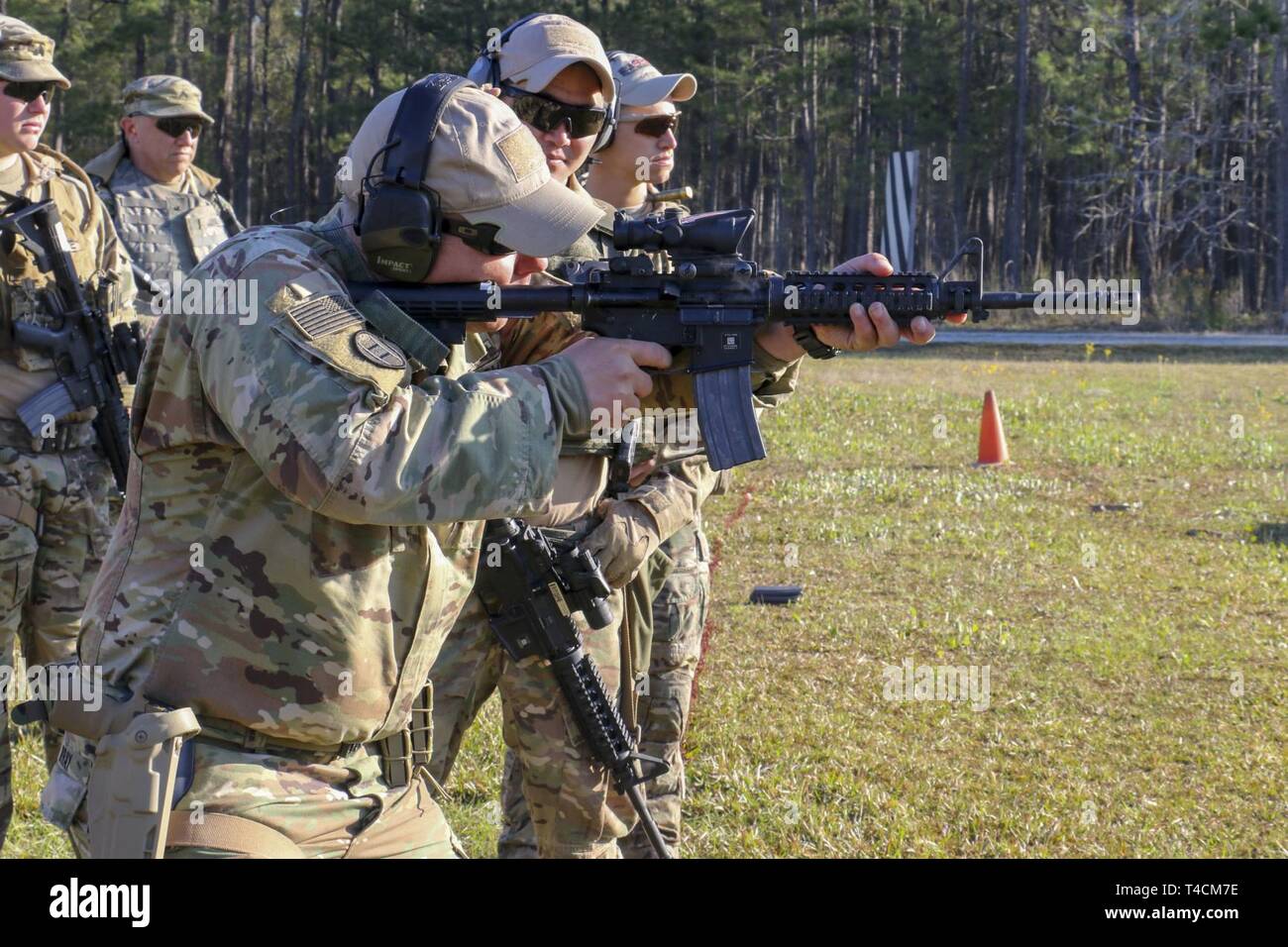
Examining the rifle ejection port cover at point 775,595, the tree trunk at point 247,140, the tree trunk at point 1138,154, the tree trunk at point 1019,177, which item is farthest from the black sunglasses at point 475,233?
the tree trunk at point 247,140

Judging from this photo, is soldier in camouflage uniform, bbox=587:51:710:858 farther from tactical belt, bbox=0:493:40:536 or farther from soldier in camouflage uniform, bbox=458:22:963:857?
tactical belt, bbox=0:493:40:536

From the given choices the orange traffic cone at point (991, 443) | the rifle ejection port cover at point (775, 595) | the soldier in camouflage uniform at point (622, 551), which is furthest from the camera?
the orange traffic cone at point (991, 443)

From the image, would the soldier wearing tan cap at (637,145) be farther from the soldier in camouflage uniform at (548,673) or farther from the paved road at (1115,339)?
the paved road at (1115,339)

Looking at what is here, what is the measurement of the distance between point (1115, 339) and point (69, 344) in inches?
911

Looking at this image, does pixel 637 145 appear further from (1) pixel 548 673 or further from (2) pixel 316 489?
(2) pixel 316 489

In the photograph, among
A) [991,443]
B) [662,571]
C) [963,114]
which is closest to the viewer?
[662,571]

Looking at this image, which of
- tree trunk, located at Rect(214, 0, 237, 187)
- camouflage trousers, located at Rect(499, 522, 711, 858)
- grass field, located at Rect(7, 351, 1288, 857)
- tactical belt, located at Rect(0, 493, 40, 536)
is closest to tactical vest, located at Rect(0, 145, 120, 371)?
tactical belt, located at Rect(0, 493, 40, 536)

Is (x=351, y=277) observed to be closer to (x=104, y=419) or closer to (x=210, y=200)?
(x=104, y=419)

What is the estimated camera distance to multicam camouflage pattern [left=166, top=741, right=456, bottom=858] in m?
2.58

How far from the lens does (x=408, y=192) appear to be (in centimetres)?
258

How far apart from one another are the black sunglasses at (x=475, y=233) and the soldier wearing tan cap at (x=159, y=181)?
5131 millimetres

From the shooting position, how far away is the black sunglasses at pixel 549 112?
12.6 feet

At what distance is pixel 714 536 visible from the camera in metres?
9.93

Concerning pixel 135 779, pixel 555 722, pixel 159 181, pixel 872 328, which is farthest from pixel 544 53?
pixel 159 181
